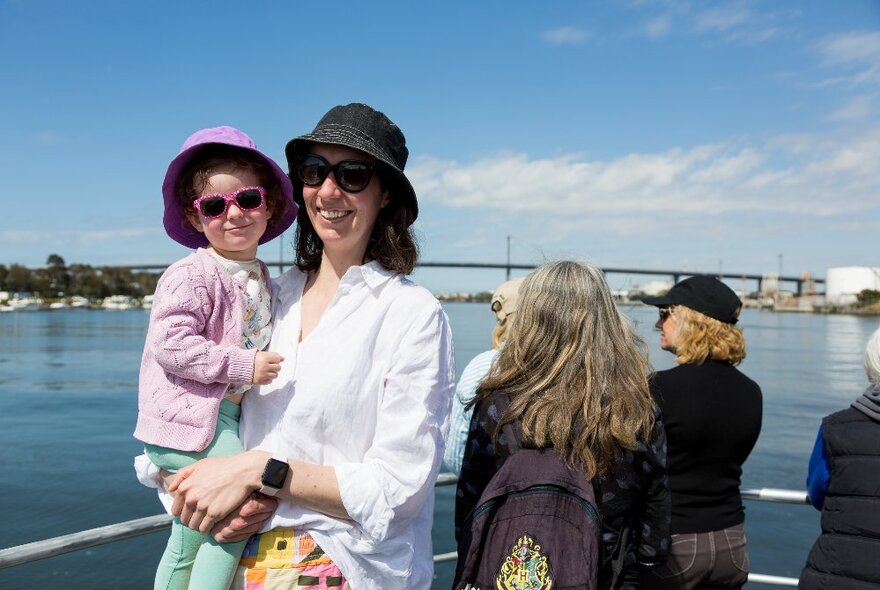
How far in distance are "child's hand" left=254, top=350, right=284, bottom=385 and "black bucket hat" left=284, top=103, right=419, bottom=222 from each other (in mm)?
436

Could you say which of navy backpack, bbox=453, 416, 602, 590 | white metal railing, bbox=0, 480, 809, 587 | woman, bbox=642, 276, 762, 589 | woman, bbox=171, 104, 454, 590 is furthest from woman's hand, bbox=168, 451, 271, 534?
woman, bbox=642, 276, 762, 589

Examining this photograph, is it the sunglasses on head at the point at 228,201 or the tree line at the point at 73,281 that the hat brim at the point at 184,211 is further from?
the tree line at the point at 73,281

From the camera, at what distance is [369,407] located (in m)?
1.35

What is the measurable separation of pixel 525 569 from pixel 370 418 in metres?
0.39

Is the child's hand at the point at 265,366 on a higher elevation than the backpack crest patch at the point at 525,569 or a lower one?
higher

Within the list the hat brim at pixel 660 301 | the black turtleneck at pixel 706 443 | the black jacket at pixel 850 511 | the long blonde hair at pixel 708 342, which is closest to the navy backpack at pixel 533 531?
the black jacket at pixel 850 511

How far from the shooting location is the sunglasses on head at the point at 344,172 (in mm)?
1440

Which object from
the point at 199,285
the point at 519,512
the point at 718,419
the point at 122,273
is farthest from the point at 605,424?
the point at 122,273

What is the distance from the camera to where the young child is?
1.38 meters

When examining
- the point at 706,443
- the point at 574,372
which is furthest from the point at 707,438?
the point at 574,372

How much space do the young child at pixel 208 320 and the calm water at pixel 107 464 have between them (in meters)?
1.06

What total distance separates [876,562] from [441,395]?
4.02 feet

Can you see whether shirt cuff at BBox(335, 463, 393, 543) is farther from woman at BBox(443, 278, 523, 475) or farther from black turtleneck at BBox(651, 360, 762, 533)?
black turtleneck at BBox(651, 360, 762, 533)

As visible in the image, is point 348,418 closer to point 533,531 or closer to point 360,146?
point 533,531
